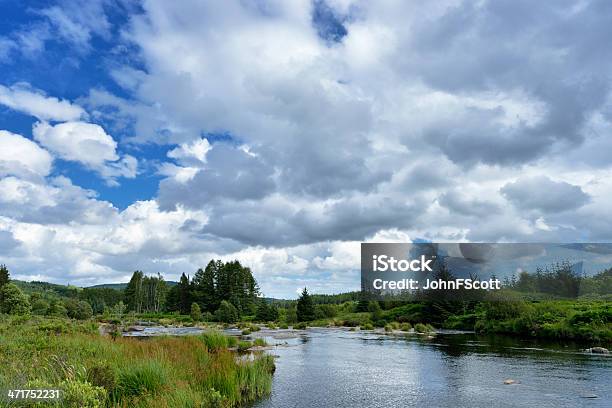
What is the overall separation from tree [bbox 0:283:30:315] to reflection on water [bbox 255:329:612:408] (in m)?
56.4

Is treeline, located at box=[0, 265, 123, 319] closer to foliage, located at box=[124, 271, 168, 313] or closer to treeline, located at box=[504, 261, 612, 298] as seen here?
foliage, located at box=[124, 271, 168, 313]

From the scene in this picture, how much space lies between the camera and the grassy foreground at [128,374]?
43.8 ft

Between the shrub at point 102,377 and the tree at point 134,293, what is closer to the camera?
the shrub at point 102,377

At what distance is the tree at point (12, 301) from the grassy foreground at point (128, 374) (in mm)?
60913

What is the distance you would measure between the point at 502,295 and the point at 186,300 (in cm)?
9776

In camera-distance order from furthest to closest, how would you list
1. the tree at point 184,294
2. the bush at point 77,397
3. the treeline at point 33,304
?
the tree at point 184,294, the treeline at point 33,304, the bush at point 77,397

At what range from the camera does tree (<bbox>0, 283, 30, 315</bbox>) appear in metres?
76.6

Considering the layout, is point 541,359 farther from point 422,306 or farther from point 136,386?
point 422,306

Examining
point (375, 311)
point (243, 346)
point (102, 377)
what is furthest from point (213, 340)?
point (375, 311)

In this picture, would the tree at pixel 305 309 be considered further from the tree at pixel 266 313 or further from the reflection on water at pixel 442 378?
the reflection on water at pixel 442 378

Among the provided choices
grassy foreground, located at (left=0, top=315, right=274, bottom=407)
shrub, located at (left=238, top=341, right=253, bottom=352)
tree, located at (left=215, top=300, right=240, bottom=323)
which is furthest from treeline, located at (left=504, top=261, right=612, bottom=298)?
grassy foreground, located at (left=0, top=315, right=274, bottom=407)

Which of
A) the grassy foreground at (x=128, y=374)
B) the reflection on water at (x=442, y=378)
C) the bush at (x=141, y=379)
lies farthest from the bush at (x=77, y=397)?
the reflection on water at (x=442, y=378)

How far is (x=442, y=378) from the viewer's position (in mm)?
28844

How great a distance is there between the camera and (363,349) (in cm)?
4731
